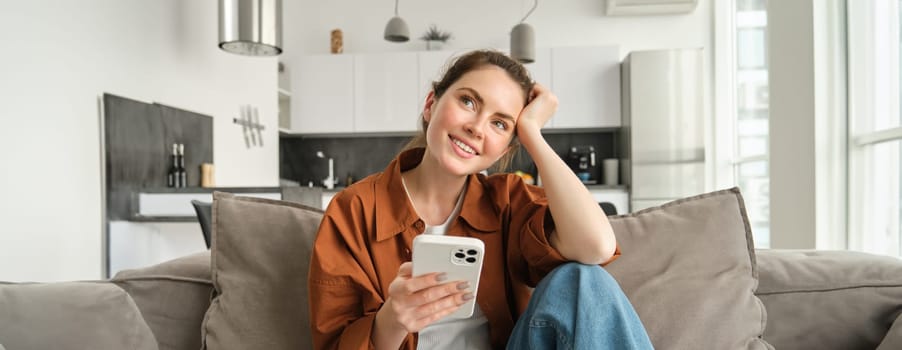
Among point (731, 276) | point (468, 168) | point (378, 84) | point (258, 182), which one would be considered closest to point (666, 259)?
point (731, 276)

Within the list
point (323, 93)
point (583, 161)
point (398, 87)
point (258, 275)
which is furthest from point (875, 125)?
point (323, 93)

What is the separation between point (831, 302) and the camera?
139 cm

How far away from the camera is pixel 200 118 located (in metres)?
3.79

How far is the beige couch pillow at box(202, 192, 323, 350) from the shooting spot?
130 cm

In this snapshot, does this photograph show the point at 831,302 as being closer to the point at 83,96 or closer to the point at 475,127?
the point at 475,127

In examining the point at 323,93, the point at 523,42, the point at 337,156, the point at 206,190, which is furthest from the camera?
the point at 337,156

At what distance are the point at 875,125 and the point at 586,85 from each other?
326 centimetres

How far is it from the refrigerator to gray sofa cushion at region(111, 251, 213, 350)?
160 inches

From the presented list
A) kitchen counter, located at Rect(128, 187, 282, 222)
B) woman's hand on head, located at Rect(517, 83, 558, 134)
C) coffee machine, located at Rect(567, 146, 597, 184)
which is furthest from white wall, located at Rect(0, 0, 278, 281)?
coffee machine, located at Rect(567, 146, 597, 184)

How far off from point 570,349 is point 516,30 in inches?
137

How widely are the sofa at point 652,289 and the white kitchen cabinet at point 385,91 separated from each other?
4128 millimetres

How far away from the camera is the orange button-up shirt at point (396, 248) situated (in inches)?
45.2

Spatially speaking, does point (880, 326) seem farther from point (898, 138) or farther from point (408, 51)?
point (408, 51)

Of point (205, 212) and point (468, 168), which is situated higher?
point (468, 168)
